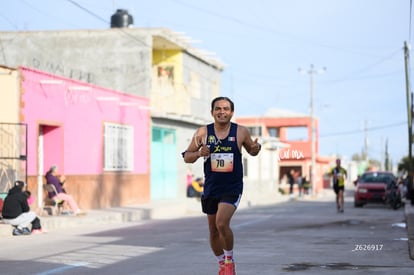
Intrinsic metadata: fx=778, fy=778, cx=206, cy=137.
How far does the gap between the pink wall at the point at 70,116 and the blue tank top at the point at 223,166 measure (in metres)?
14.9

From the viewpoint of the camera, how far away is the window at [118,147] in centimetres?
2881

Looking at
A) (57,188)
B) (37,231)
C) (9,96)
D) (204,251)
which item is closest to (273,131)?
(57,188)

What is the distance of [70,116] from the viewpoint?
83.8 ft

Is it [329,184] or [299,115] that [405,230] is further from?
[329,184]

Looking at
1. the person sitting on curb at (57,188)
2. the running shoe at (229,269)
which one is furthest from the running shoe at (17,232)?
the running shoe at (229,269)

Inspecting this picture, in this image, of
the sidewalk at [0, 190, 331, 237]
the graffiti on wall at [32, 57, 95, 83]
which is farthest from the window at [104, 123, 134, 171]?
the graffiti on wall at [32, 57, 95, 83]

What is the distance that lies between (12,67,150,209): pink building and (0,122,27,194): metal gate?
0.52 meters

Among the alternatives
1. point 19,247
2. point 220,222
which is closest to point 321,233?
point 19,247

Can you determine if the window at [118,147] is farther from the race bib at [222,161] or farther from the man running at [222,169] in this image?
the race bib at [222,161]

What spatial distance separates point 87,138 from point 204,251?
49.8 ft

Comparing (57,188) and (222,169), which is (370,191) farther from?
(222,169)

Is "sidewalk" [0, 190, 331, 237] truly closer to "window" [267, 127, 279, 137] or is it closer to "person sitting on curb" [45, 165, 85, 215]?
"person sitting on curb" [45, 165, 85, 215]

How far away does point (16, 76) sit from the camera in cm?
2194

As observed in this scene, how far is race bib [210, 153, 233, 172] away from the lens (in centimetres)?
812
